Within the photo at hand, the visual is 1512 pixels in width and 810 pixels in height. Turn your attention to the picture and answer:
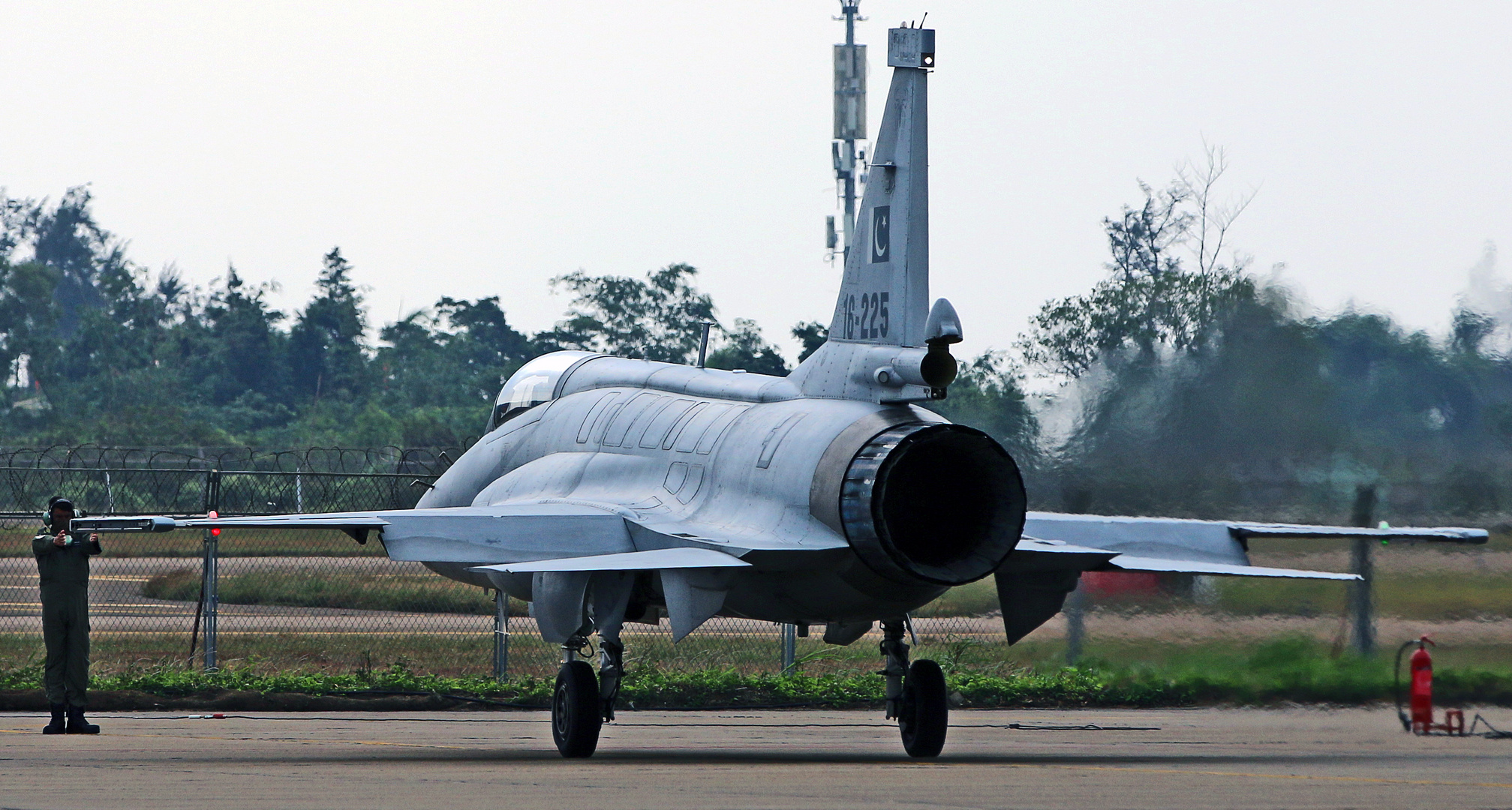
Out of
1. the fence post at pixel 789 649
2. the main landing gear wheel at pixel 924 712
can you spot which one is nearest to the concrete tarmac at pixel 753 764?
the main landing gear wheel at pixel 924 712

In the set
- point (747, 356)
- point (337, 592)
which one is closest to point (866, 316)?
point (337, 592)

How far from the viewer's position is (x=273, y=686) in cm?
1728

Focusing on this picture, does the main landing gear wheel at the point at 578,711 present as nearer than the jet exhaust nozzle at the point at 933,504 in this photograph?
No

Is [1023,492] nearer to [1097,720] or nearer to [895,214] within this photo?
[895,214]

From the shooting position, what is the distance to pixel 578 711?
1256 cm

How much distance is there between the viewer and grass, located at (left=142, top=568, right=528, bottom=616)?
27.6 m

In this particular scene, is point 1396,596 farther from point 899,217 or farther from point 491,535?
point 491,535

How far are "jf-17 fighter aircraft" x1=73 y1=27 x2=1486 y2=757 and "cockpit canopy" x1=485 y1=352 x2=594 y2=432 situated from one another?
221 cm

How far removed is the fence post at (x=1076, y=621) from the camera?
56.5 ft

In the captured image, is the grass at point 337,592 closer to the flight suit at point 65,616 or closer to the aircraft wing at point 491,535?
the flight suit at point 65,616

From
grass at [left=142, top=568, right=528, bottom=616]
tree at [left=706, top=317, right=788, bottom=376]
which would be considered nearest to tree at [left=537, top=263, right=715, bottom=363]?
tree at [left=706, top=317, right=788, bottom=376]

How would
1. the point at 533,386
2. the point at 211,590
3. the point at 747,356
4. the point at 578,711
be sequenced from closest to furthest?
the point at 578,711, the point at 533,386, the point at 211,590, the point at 747,356

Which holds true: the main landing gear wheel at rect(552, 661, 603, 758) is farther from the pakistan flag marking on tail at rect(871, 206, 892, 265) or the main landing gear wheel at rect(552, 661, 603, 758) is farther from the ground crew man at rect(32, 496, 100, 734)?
the ground crew man at rect(32, 496, 100, 734)

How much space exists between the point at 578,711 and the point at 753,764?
1349 millimetres
